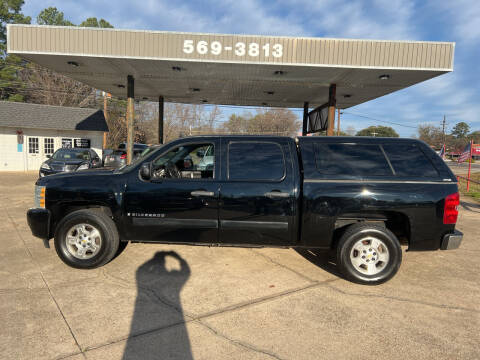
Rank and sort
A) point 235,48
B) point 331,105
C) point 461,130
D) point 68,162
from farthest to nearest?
point 461,130 → point 331,105 → point 68,162 → point 235,48

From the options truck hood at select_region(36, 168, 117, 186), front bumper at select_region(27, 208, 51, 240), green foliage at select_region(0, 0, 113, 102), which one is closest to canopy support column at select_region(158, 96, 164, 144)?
truck hood at select_region(36, 168, 117, 186)

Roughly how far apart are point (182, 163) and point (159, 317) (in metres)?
2.65

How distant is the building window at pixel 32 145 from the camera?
19252 millimetres

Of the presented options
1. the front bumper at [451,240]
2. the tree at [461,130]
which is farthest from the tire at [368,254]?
the tree at [461,130]

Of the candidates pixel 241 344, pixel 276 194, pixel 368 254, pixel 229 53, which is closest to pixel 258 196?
pixel 276 194

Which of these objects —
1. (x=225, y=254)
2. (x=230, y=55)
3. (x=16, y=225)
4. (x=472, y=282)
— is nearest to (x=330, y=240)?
(x=225, y=254)

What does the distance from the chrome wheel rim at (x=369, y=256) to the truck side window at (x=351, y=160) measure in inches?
35.3

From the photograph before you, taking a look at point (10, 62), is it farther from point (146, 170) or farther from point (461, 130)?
point (461, 130)

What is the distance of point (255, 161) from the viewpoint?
394 centimetres

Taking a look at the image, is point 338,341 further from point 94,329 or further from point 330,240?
point 94,329

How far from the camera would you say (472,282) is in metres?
3.98

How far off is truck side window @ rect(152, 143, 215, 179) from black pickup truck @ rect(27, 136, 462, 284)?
55 millimetres

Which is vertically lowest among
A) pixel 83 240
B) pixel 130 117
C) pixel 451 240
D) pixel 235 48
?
pixel 83 240

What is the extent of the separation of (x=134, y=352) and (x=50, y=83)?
140 ft
